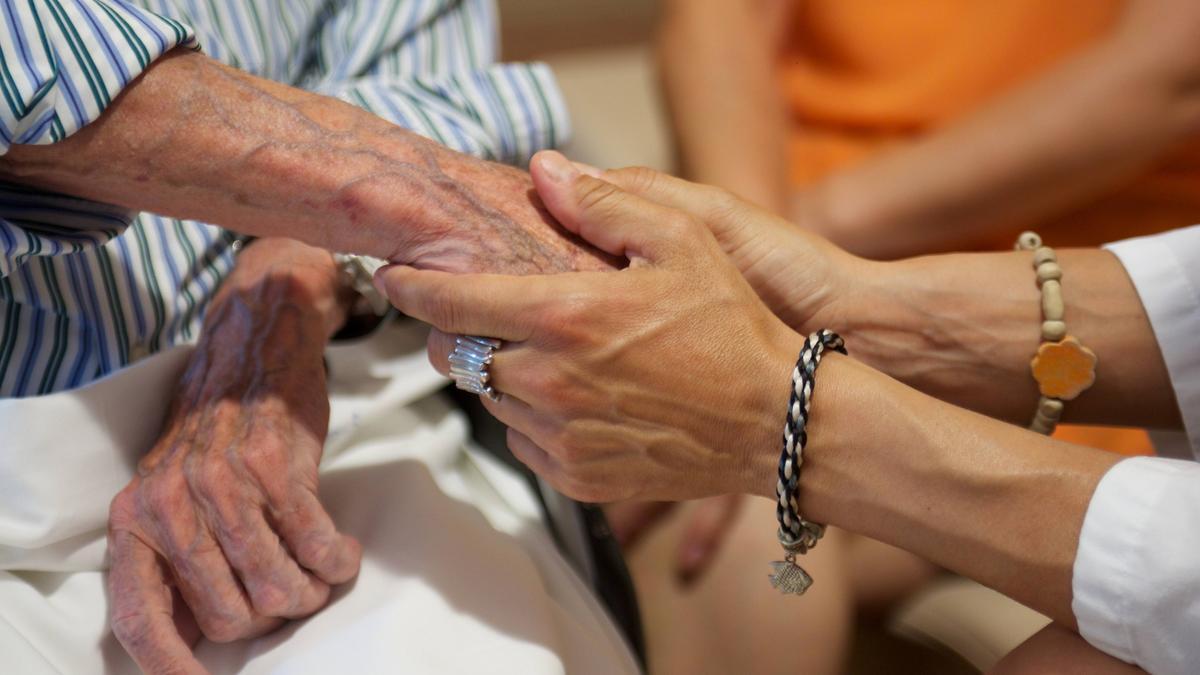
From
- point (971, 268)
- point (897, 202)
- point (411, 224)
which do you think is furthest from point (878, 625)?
point (411, 224)

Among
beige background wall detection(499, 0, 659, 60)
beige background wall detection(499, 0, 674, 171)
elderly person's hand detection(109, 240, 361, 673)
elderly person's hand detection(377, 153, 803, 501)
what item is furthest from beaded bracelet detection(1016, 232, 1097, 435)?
beige background wall detection(499, 0, 659, 60)

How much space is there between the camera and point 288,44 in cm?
98

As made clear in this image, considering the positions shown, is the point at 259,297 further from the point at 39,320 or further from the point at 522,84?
the point at 522,84

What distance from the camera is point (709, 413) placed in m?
0.69

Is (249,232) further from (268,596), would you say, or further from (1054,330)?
(1054,330)

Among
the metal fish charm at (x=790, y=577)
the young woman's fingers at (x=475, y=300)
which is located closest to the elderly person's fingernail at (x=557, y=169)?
the young woman's fingers at (x=475, y=300)

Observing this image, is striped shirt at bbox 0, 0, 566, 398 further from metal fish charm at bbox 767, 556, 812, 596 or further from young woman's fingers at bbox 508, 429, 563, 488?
metal fish charm at bbox 767, 556, 812, 596

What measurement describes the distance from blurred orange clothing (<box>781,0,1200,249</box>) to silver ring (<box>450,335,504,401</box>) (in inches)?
29.1

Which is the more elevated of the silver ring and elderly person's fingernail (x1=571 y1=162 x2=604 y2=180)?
elderly person's fingernail (x1=571 y1=162 x2=604 y2=180)

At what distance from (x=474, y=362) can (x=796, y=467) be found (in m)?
0.23

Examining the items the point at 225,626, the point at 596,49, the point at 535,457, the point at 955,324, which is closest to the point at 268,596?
the point at 225,626

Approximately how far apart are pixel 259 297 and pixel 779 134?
734 millimetres

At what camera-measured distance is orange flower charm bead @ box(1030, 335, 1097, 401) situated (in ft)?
2.74

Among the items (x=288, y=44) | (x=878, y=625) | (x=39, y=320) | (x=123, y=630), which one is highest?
(x=288, y=44)
